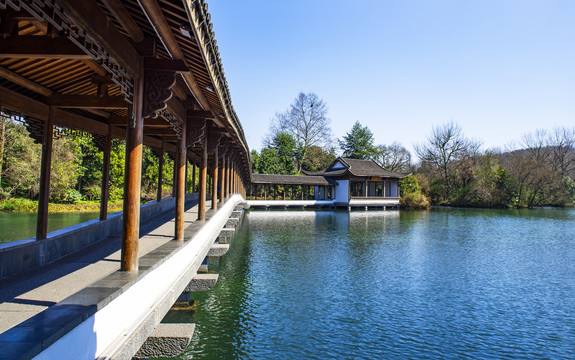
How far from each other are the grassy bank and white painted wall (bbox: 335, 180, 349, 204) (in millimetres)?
18934

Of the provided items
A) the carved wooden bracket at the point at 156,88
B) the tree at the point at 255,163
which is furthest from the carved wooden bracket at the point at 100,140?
the tree at the point at 255,163

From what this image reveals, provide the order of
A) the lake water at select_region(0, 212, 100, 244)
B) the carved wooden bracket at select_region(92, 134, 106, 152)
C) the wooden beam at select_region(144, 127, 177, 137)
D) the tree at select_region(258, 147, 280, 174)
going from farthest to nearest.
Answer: the tree at select_region(258, 147, 280, 174), the lake water at select_region(0, 212, 100, 244), the wooden beam at select_region(144, 127, 177, 137), the carved wooden bracket at select_region(92, 134, 106, 152)

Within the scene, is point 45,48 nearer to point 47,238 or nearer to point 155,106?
point 155,106

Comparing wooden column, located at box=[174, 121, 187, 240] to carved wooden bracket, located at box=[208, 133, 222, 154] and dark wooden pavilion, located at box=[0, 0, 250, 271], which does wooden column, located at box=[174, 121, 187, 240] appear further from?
carved wooden bracket, located at box=[208, 133, 222, 154]

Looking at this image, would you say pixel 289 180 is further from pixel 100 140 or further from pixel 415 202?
pixel 100 140

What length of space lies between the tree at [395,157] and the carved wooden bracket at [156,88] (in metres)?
49.6

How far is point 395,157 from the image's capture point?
2165 inches

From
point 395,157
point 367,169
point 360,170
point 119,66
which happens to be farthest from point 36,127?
point 395,157

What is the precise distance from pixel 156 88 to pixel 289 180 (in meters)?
29.4

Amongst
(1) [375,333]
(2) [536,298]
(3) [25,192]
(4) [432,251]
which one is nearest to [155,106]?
(1) [375,333]

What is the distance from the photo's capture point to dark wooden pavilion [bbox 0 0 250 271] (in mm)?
2939

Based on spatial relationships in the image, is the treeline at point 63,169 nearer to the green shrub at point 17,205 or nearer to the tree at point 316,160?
the green shrub at point 17,205

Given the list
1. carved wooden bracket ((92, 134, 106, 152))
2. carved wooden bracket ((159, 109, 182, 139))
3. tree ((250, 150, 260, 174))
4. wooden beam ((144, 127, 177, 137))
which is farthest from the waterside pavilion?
carved wooden bracket ((159, 109, 182, 139))

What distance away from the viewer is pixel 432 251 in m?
12.9
